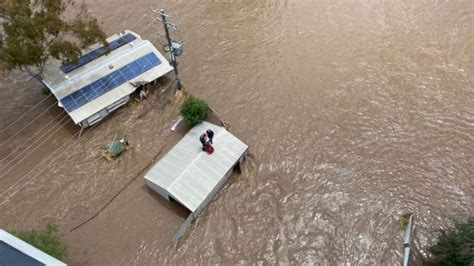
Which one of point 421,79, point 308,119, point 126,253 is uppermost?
point 126,253

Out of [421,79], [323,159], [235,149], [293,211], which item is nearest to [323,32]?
[421,79]

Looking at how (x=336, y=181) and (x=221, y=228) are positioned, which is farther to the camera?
(x=336, y=181)

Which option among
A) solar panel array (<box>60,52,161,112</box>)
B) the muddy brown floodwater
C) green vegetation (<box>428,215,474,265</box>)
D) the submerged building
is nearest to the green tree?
solar panel array (<box>60,52,161,112</box>)

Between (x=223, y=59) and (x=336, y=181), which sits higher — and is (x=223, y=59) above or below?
above

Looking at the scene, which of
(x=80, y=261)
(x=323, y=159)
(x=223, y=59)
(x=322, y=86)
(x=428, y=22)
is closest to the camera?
(x=80, y=261)

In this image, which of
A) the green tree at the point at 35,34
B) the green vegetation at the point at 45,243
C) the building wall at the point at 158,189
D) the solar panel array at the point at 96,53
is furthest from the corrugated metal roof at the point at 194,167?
the solar panel array at the point at 96,53

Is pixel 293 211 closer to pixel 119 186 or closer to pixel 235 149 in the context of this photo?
pixel 235 149

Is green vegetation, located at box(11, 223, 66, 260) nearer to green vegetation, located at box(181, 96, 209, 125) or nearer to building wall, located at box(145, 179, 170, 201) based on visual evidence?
building wall, located at box(145, 179, 170, 201)
